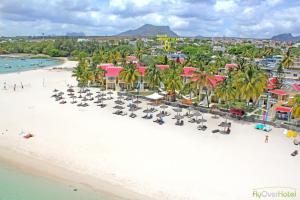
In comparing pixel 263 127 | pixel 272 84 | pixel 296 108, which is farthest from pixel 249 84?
pixel 272 84

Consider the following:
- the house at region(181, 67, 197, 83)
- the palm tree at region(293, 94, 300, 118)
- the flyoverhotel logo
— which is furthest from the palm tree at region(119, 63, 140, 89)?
the flyoverhotel logo

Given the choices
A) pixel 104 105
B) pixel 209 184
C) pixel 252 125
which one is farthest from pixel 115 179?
pixel 104 105

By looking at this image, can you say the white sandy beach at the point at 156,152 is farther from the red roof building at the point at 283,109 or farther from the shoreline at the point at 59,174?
the red roof building at the point at 283,109

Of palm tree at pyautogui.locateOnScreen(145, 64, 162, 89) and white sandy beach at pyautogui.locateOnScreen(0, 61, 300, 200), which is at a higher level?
palm tree at pyautogui.locateOnScreen(145, 64, 162, 89)

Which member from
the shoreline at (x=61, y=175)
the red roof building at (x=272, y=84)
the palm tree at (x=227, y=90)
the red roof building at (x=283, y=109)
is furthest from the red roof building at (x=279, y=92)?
the shoreline at (x=61, y=175)

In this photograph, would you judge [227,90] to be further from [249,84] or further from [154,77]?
[154,77]

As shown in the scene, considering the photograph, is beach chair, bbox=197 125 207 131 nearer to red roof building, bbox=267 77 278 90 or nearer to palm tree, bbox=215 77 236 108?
palm tree, bbox=215 77 236 108

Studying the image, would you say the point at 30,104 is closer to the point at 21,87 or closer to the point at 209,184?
the point at 21,87
